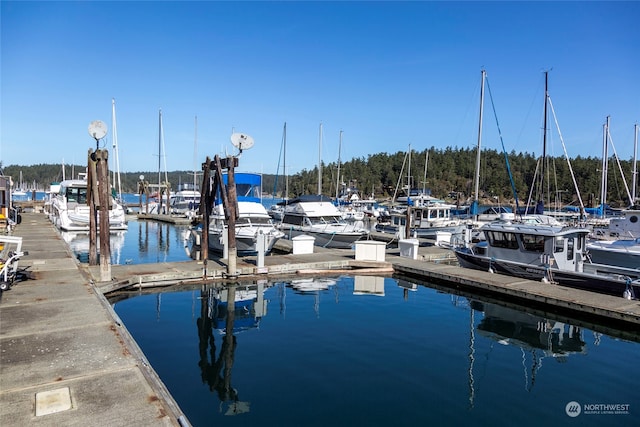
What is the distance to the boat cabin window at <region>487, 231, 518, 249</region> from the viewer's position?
17.9m

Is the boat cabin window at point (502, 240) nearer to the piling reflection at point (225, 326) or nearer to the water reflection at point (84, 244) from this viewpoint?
the piling reflection at point (225, 326)

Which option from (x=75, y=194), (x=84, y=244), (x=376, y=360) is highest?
(x=75, y=194)

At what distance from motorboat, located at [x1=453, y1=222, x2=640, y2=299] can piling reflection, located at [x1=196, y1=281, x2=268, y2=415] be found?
32.7 feet

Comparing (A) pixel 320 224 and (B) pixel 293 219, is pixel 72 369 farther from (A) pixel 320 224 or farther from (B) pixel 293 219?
(B) pixel 293 219

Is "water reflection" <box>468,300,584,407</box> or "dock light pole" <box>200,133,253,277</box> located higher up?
"dock light pole" <box>200,133,253,277</box>

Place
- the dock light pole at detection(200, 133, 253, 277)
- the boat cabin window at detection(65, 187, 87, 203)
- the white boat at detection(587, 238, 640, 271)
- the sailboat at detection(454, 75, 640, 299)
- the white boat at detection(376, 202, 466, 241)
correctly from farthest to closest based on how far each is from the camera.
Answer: the boat cabin window at detection(65, 187, 87, 203) < the white boat at detection(376, 202, 466, 241) < the white boat at detection(587, 238, 640, 271) < the dock light pole at detection(200, 133, 253, 277) < the sailboat at detection(454, 75, 640, 299)

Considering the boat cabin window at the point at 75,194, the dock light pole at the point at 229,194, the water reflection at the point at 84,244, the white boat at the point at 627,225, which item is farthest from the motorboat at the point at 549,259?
the boat cabin window at the point at 75,194

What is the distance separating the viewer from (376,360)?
387 inches

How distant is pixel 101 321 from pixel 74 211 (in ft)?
110

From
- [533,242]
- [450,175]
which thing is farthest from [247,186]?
[450,175]

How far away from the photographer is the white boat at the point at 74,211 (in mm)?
37719

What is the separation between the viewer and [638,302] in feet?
43.1

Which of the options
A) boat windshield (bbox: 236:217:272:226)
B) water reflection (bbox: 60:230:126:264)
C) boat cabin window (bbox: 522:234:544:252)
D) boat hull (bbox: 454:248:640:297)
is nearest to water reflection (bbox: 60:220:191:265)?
water reflection (bbox: 60:230:126:264)

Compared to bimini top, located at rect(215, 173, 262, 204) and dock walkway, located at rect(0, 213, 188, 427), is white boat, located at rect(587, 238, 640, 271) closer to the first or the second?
dock walkway, located at rect(0, 213, 188, 427)
